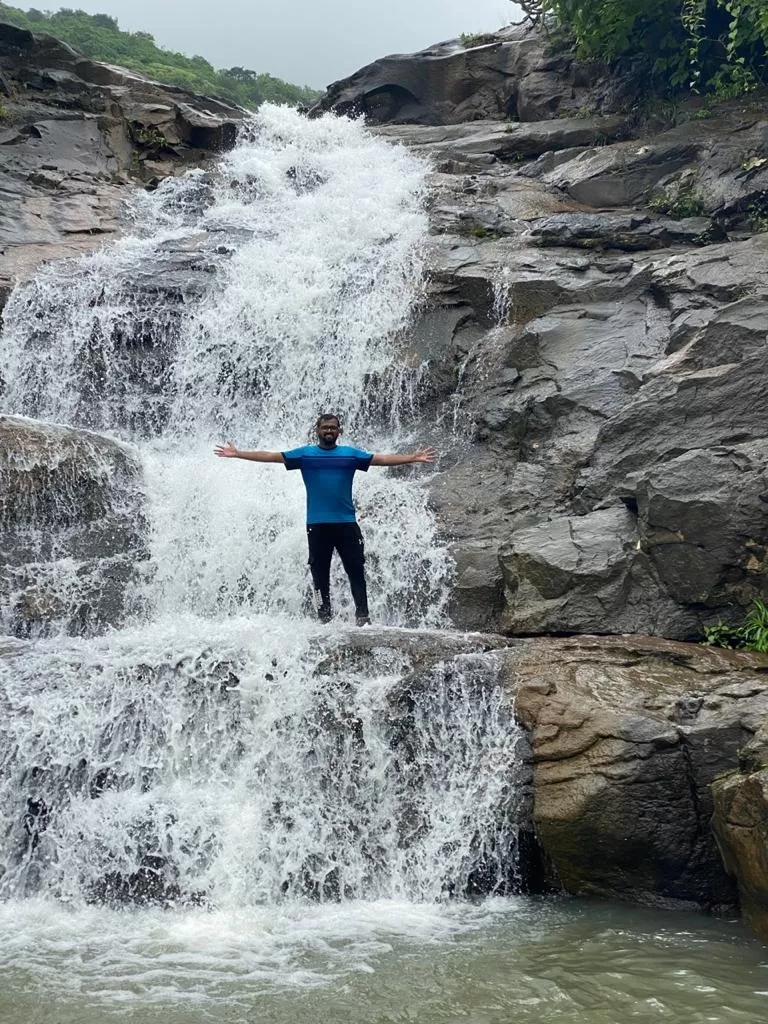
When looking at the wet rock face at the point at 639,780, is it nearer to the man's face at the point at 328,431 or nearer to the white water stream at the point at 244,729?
the white water stream at the point at 244,729

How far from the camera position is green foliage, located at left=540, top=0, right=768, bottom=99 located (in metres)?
17.4

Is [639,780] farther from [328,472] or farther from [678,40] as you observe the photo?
[678,40]

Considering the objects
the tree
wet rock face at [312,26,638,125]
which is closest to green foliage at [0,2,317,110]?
wet rock face at [312,26,638,125]

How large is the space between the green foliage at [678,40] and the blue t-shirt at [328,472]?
12272mm

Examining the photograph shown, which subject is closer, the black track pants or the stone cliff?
the stone cliff

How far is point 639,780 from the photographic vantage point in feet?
23.0

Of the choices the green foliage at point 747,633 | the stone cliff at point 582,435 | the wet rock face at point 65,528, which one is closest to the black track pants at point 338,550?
the stone cliff at point 582,435

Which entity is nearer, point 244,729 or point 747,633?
point 244,729

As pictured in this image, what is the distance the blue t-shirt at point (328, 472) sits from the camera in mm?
9055

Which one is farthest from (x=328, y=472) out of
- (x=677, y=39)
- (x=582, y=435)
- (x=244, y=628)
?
(x=677, y=39)

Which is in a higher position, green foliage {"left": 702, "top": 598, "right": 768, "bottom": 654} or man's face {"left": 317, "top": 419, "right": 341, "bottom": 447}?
man's face {"left": 317, "top": 419, "right": 341, "bottom": 447}

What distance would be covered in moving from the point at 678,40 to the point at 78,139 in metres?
11.8

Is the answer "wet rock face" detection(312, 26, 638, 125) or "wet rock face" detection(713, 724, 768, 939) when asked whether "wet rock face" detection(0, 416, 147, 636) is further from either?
"wet rock face" detection(312, 26, 638, 125)

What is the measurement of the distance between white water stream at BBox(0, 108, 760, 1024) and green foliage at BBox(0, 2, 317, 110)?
30.9 meters
